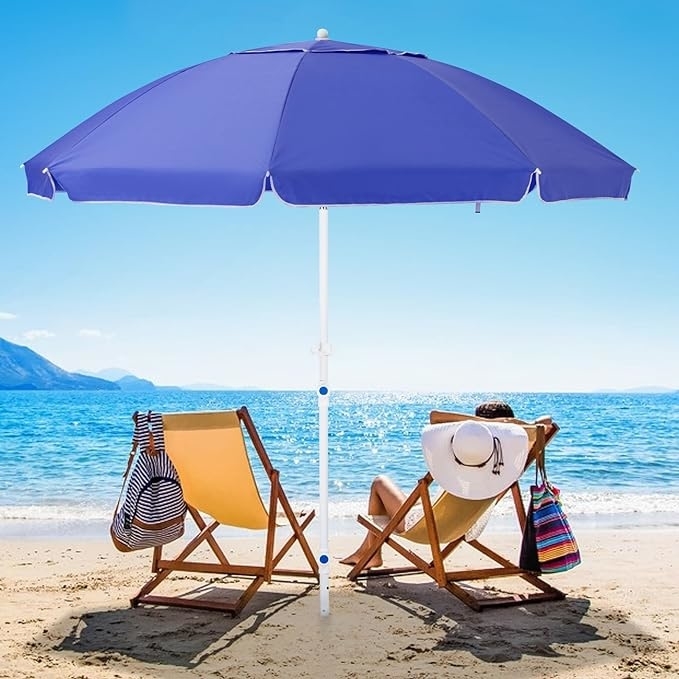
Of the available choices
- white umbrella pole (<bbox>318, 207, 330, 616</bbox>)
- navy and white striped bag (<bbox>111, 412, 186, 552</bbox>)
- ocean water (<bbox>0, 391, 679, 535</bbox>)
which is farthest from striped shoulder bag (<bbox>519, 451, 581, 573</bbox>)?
ocean water (<bbox>0, 391, 679, 535</bbox>)

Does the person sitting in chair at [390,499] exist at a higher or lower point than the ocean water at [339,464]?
higher

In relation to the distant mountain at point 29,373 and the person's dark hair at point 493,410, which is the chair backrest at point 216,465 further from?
the distant mountain at point 29,373

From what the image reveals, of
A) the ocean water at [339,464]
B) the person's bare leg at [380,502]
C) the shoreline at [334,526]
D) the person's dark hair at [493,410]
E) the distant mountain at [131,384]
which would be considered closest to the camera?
the person's dark hair at [493,410]

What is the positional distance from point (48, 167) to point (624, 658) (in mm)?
2577

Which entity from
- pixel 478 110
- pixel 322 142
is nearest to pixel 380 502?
pixel 478 110

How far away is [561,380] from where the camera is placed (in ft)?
126

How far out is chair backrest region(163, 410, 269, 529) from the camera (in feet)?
12.8

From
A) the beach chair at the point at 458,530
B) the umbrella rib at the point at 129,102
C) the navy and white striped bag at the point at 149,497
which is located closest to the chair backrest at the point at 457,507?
the beach chair at the point at 458,530

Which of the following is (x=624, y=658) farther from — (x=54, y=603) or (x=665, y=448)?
(x=665, y=448)

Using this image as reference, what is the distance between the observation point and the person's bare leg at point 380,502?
4441 millimetres

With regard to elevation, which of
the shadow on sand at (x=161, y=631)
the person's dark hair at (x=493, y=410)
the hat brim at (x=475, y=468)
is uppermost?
the person's dark hair at (x=493, y=410)

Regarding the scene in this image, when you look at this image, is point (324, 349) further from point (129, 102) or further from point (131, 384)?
point (131, 384)

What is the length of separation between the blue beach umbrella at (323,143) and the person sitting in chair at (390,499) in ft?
2.38

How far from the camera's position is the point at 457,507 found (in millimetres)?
4094
